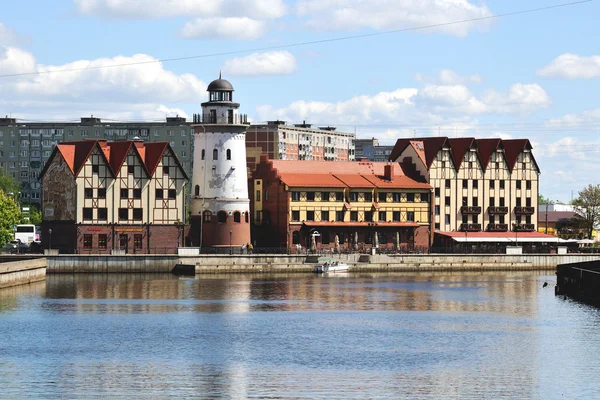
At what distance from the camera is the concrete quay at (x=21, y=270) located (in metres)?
116

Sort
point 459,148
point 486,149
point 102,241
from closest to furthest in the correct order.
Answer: point 102,241
point 459,148
point 486,149

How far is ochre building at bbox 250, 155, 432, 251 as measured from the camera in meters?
152

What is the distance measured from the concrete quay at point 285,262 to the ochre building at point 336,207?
Answer: 669 centimetres

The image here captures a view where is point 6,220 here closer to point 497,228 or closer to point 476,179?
point 476,179

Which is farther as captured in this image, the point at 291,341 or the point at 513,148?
the point at 513,148

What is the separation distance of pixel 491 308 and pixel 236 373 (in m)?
40.0

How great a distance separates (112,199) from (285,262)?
19.8 meters

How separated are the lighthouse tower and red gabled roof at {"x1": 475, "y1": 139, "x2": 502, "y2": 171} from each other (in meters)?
37.2

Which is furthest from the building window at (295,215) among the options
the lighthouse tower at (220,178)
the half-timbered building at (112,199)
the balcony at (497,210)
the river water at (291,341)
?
the balcony at (497,210)

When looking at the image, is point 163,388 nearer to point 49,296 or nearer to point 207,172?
point 49,296

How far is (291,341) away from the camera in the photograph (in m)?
81.0

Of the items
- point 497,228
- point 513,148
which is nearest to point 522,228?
point 497,228

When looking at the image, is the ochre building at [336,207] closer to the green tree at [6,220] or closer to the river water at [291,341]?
the river water at [291,341]

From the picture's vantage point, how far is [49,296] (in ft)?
355
